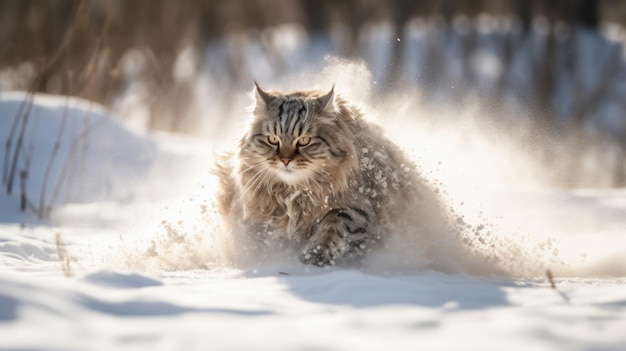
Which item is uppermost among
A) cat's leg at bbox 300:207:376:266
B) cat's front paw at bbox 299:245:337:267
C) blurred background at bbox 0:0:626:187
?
blurred background at bbox 0:0:626:187

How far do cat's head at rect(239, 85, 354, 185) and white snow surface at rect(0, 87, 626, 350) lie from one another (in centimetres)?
55

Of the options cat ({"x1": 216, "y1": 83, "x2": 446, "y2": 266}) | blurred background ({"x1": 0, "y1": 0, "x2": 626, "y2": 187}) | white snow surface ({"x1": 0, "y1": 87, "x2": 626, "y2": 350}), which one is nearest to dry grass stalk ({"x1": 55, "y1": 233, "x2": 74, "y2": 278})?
white snow surface ({"x1": 0, "y1": 87, "x2": 626, "y2": 350})

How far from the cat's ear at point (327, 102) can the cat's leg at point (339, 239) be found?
0.65m

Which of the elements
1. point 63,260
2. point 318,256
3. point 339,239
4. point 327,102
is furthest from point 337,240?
point 63,260

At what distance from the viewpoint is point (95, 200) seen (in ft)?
22.0

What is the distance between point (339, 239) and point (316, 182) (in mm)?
423

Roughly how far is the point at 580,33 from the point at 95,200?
12.5m

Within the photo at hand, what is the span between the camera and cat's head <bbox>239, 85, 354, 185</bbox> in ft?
12.9

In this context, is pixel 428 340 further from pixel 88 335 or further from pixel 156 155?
pixel 156 155

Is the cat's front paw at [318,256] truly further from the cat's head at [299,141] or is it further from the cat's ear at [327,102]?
the cat's ear at [327,102]

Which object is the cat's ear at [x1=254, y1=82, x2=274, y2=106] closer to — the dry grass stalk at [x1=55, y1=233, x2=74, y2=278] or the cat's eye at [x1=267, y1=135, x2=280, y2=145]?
the cat's eye at [x1=267, y1=135, x2=280, y2=145]

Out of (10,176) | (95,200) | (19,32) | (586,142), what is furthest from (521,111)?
(19,32)

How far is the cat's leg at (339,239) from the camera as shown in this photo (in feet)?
11.9

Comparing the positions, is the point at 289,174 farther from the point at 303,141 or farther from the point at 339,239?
the point at 339,239
